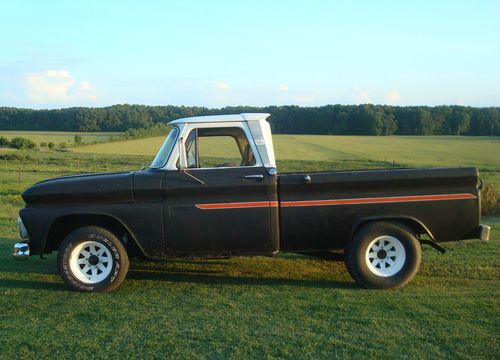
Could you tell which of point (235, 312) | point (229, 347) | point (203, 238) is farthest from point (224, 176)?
point (229, 347)

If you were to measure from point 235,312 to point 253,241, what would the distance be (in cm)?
103

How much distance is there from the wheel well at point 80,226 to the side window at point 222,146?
3.76 feet

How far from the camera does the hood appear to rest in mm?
6219

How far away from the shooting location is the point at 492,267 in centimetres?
721

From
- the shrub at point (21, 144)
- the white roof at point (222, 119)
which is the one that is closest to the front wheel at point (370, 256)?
the white roof at point (222, 119)

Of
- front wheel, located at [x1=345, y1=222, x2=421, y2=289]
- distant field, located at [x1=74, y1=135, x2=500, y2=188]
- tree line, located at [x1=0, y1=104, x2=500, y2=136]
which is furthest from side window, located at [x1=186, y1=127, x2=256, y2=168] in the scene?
tree line, located at [x1=0, y1=104, x2=500, y2=136]

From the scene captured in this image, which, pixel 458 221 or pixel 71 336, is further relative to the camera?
pixel 458 221

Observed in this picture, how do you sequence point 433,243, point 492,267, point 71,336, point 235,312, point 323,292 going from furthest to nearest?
point 492,267 → point 433,243 → point 323,292 → point 235,312 → point 71,336

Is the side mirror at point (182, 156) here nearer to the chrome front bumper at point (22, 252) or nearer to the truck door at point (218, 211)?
the truck door at point (218, 211)

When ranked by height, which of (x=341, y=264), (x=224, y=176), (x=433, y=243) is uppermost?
(x=224, y=176)

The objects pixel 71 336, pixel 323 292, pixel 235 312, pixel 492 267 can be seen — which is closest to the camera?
pixel 71 336

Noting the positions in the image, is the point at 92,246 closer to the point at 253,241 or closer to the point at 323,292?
the point at 253,241

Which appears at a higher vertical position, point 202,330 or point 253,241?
point 253,241

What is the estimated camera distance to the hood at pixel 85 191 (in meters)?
6.22
